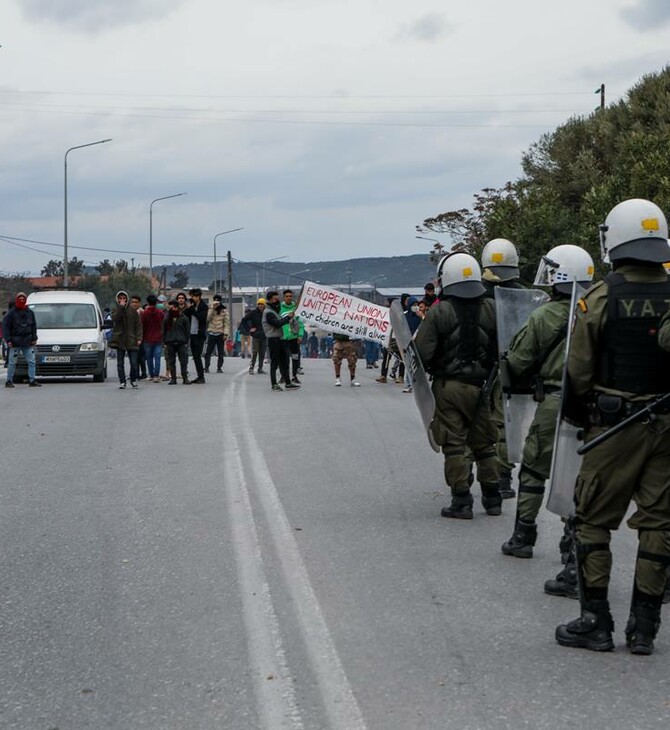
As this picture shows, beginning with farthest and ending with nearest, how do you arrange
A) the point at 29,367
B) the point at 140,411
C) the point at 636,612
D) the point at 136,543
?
the point at 29,367, the point at 140,411, the point at 136,543, the point at 636,612

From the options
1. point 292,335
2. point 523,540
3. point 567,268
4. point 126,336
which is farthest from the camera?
point 292,335

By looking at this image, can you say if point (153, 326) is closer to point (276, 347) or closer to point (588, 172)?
point (276, 347)

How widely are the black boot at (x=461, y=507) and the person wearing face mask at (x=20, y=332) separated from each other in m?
15.4

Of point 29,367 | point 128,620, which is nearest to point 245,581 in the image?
point 128,620

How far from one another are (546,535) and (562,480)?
8.12ft

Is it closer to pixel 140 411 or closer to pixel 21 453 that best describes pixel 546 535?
pixel 21 453

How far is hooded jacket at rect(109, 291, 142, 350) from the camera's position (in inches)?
917

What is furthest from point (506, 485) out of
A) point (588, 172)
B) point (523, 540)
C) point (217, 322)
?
point (588, 172)

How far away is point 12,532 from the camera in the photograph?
337 inches

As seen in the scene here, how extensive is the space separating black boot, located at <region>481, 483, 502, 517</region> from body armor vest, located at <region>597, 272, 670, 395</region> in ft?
12.2

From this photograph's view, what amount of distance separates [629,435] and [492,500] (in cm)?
373

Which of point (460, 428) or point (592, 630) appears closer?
point (592, 630)

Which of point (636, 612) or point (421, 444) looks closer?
point (636, 612)

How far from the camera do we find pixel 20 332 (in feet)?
76.7
